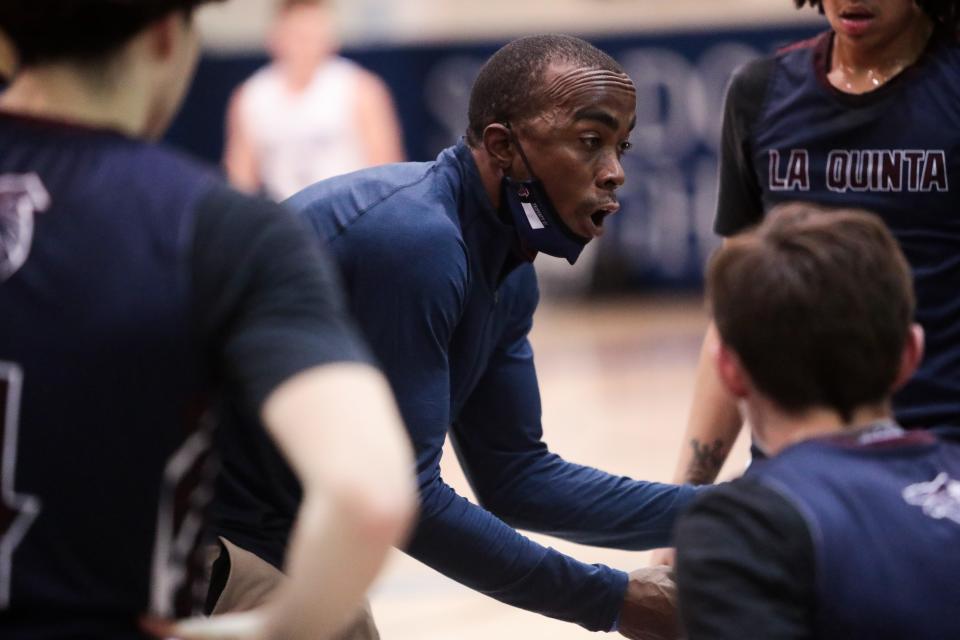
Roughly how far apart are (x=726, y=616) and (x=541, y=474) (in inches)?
58.0

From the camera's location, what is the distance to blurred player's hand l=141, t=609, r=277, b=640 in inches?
61.5

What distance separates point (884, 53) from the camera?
310 centimetres

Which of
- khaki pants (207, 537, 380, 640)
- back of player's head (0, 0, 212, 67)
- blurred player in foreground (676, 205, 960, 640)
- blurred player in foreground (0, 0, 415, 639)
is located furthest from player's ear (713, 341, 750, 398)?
khaki pants (207, 537, 380, 640)

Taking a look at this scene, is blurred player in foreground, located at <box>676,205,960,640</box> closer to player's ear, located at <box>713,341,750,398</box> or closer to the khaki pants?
player's ear, located at <box>713,341,750,398</box>

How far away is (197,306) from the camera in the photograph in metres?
1.52

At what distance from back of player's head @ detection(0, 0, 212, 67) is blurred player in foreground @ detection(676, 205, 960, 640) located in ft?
2.53

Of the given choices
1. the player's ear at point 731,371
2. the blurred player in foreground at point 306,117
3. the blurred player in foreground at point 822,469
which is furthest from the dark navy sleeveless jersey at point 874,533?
the blurred player in foreground at point 306,117

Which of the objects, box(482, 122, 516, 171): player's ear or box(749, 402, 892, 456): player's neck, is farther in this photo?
box(482, 122, 516, 171): player's ear

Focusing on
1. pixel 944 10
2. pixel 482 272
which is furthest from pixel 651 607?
pixel 944 10

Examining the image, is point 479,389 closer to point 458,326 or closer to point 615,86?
point 458,326

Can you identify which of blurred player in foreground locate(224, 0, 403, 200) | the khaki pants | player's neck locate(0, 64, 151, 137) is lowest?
blurred player in foreground locate(224, 0, 403, 200)

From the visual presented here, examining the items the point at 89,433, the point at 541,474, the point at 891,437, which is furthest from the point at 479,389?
the point at 89,433

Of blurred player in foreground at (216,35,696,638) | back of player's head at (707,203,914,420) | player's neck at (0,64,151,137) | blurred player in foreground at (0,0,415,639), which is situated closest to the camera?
blurred player in foreground at (0,0,415,639)

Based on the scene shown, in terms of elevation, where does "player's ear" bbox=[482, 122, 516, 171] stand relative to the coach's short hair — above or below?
below
